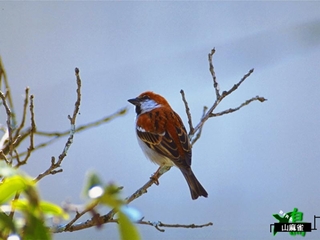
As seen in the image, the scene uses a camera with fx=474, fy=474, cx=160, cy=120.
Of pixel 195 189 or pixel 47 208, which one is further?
pixel 195 189

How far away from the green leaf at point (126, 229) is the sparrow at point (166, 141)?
240 centimetres

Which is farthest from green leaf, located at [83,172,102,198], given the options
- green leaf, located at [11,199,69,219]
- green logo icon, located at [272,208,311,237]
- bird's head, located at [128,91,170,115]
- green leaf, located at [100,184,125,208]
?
bird's head, located at [128,91,170,115]

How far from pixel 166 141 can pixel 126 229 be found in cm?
260

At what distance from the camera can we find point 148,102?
3.66 metres

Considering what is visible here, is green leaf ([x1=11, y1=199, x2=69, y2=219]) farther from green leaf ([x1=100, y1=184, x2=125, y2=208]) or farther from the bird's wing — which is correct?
the bird's wing

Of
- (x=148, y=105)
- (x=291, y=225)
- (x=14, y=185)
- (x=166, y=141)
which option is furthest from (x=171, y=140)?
(x=14, y=185)

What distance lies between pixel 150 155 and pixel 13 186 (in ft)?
8.69

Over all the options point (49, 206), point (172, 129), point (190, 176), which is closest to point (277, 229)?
point (190, 176)

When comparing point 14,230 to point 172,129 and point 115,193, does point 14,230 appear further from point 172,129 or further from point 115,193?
point 172,129

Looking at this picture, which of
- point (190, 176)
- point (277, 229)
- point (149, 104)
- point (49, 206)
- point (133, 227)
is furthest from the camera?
point (149, 104)

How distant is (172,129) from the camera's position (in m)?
3.20

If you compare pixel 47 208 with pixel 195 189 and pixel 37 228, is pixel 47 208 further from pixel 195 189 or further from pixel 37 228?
pixel 195 189

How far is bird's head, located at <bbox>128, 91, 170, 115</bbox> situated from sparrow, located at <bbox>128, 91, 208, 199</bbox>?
4cm

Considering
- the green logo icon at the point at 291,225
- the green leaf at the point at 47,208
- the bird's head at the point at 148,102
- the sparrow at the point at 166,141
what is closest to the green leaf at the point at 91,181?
the green leaf at the point at 47,208
